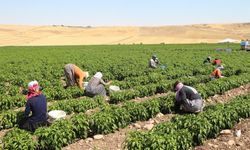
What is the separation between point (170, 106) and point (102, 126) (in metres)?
3.14

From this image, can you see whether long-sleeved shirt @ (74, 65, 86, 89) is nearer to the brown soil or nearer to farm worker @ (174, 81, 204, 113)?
farm worker @ (174, 81, 204, 113)

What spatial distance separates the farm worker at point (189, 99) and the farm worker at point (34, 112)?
4.17 metres

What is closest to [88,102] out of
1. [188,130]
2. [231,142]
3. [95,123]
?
[95,123]

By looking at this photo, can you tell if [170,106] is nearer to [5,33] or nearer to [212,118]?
[212,118]

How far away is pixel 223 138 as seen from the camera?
912 centimetres

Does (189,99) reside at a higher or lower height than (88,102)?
higher

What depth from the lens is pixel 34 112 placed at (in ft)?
31.4

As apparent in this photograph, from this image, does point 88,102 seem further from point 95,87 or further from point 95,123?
point 95,123

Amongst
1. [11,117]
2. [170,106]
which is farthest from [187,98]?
[11,117]

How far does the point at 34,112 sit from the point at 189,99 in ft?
15.2

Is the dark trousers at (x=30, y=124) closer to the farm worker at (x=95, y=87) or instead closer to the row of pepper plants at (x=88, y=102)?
the row of pepper plants at (x=88, y=102)

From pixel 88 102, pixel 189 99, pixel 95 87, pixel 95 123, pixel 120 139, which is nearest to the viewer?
pixel 120 139

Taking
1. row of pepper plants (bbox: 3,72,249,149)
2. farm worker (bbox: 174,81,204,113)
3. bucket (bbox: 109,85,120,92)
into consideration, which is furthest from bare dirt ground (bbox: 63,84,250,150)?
bucket (bbox: 109,85,120,92)

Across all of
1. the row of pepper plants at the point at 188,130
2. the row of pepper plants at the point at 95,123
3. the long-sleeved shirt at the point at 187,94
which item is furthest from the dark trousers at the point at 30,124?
the long-sleeved shirt at the point at 187,94
